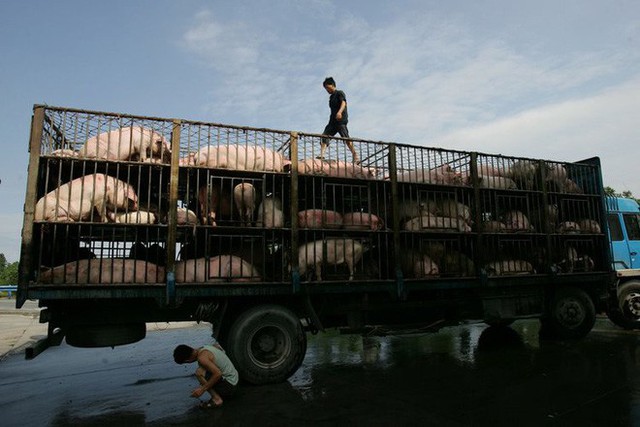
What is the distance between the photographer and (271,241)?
6012 millimetres

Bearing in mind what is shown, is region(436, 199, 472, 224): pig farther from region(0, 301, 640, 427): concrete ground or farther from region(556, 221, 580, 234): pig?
region(0, 301, 640, 427): concrete ground

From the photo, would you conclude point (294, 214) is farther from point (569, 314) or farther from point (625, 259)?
point (625, 259)

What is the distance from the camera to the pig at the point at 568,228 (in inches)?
326

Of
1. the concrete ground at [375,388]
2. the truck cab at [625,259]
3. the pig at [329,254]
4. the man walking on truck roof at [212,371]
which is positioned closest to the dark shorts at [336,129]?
the pig at [329,254]

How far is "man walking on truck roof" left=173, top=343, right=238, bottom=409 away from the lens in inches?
190

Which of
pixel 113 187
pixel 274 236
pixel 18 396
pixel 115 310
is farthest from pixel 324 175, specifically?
pixel 18 396

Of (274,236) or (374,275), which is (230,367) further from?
(374,275)

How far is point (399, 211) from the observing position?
6.97 meters

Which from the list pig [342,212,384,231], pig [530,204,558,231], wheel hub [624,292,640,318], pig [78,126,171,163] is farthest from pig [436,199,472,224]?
wheel hub [624,292,640,318]

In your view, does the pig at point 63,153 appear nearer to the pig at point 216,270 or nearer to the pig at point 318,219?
the pig at point 216,270

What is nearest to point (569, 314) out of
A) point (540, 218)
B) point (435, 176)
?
point (540, 218)

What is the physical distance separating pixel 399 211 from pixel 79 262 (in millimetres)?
4526

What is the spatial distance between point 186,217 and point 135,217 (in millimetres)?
600

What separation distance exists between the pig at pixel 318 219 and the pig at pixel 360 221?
119 millimetres
